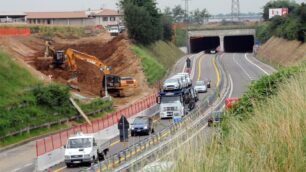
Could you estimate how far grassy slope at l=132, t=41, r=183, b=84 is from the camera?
80.8m

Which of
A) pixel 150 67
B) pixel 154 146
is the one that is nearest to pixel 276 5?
pixel 150 67

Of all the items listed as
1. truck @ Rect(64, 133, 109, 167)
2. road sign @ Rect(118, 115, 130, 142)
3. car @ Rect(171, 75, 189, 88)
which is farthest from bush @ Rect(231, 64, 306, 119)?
car @ Rect(171, 75, 189, 88)

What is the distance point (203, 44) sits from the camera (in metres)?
165

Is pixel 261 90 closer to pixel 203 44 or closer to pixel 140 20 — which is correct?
pixel 140 20

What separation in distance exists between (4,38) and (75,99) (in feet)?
81.2

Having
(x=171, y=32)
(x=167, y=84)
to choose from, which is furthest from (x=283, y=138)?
(x=171, y=32)

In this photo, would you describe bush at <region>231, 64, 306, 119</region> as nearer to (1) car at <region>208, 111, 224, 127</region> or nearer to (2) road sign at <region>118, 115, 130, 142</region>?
(1) car at <region>208, 111, 224, 127</region>

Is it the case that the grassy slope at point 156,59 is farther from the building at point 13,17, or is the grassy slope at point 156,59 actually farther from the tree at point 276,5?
the tree at point 276,5

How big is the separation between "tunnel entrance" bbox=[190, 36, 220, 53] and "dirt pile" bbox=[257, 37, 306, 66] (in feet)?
108

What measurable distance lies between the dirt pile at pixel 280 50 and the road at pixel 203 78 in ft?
6.95

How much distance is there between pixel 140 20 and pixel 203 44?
236ft

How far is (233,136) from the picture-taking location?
995 cm

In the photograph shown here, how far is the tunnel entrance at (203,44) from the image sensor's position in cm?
15554

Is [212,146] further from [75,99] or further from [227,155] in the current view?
[75,99]
